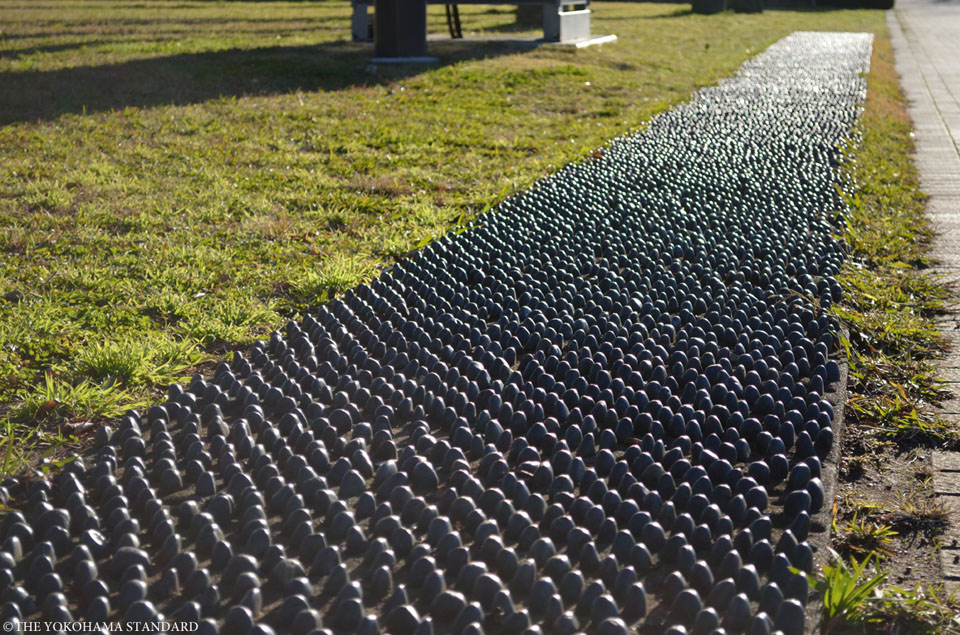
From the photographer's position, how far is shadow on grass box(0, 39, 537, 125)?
895cm

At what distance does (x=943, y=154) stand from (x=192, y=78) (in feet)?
26.7

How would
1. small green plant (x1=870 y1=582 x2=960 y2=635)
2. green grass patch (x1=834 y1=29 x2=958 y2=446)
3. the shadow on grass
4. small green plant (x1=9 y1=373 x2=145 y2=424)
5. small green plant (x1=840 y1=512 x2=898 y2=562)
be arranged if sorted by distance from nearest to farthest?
small green plant (x1=870 y1=582 x2=960 y2=635), small green plant (x1=840 y1=512 x2=898 y2=562), small green plant (x1=9 y1=373 x2=145 y2=424), green grass patch (x1=834 y1=29 x2=958 y2=446), the shadow on grass

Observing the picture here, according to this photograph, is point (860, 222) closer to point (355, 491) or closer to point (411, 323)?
point (411, 323)

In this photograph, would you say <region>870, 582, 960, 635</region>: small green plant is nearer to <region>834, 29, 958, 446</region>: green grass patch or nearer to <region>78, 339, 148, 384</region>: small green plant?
<region>834, 29, 958, 446</region>: green grass patch

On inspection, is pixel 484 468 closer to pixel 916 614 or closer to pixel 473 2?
pixel 916 614

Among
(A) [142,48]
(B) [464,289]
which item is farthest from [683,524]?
(A) [142,48]

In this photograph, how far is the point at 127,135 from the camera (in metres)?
7.79

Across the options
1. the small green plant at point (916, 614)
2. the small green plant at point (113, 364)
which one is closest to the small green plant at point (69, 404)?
the small green plant at point (113, 364)

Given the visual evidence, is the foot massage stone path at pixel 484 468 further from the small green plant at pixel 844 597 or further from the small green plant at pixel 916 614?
the small green plant at pixel 916 614

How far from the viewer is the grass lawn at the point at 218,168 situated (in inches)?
152

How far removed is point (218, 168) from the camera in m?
6.86

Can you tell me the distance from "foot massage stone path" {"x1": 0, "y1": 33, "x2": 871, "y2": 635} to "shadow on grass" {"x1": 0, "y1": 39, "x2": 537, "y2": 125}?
225 inches

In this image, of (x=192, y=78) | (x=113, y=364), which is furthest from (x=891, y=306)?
(x=192, y=78)

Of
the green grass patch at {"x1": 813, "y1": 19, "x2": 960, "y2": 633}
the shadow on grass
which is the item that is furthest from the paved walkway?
the shadow on grass
